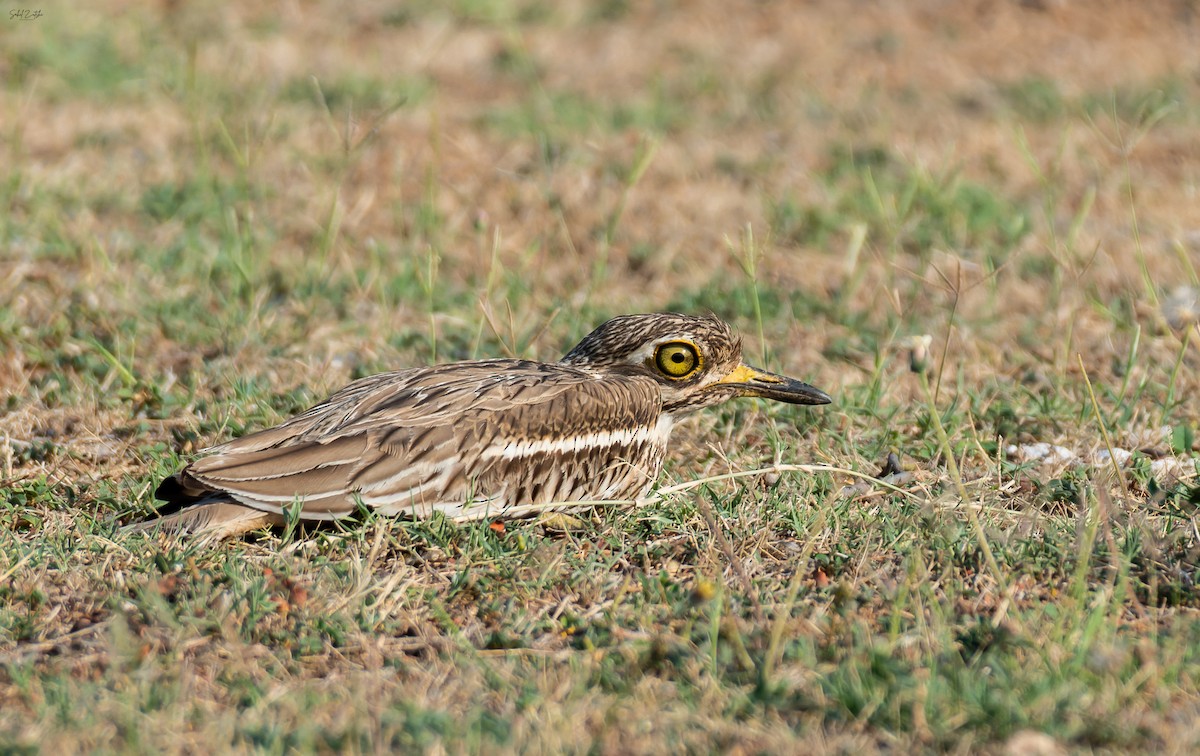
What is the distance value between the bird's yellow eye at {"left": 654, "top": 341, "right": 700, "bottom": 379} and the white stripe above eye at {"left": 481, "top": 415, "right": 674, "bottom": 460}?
231 millimetres

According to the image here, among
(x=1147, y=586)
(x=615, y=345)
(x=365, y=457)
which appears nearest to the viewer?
(x=1147, y=586)

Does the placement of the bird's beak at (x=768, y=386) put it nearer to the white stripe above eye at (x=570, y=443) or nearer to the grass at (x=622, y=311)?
the grass at (x=622, y=311)

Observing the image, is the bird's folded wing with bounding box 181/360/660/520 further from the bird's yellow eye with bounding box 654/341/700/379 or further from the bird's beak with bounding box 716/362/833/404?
the bird's beak with bounding box 716/362/833/404

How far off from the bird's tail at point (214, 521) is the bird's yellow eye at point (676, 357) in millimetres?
1510

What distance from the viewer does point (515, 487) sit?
451cm

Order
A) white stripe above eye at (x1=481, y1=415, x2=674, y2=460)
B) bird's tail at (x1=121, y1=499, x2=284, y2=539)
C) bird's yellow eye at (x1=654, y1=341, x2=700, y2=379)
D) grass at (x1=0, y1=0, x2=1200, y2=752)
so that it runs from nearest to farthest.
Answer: grass at (x1=0, y1=0, x2=1200, y2=752)
bird's tail at (x1=121, y1=499, x2=284, y2=539)
white stripe above eye at (x1=481, y1=415, x2=674, y2=460)
bird's yellow eye at (x1=654, y1=341, x2=700, y2=379)

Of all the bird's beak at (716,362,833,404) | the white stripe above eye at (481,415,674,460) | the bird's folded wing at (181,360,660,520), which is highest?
Answer: the bird's folded wing at (181,360,660,520)

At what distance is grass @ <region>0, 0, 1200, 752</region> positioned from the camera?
3346 mm

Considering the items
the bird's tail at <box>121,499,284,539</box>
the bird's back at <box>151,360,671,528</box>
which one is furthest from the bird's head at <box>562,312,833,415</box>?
the bird's tail at <box>121,499,284,539</box>

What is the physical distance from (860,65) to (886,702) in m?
7.44

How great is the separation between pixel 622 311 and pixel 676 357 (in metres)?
1.51

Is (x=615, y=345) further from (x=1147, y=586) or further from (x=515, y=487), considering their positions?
(x=1147, y=586)

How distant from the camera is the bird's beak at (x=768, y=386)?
5062 mm

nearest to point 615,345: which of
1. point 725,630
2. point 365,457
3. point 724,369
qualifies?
point 724,369
